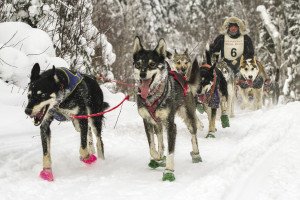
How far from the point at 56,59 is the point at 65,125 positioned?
111cm

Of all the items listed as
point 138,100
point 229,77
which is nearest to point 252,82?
point 229,77

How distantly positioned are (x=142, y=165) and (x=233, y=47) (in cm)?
544

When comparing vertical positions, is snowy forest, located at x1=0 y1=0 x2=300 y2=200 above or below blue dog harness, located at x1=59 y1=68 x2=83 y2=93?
below

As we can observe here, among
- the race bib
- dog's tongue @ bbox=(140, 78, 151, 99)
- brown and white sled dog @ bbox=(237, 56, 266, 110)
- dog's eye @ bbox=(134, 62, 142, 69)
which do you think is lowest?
brown and white sled dog @ bbox=(237, 56, 266, 110)

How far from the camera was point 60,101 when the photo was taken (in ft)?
15.3

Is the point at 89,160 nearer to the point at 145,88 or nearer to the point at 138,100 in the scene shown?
the point at 138,100

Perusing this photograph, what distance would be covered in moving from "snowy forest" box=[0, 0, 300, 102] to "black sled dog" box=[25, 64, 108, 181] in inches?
76.1

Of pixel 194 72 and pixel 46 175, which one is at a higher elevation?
pixel 194 72

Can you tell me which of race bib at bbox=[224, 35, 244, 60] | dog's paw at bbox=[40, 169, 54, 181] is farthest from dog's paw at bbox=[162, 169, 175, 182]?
race bib at bbox=[224, 35, 244, 60]

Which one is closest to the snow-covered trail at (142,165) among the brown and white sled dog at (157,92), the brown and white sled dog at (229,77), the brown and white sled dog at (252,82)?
the brown and white sled dog at (157,92)

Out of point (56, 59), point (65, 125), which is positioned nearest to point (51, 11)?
A: point (56, 59)

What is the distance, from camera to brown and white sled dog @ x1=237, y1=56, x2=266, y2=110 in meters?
→ 11.0

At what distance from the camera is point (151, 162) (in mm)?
5086

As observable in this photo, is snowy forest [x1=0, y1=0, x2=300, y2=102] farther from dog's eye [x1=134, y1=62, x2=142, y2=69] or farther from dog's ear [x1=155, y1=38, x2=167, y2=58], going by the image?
dog's eye [x1=134, y1=62, x2=142, y2=69]
